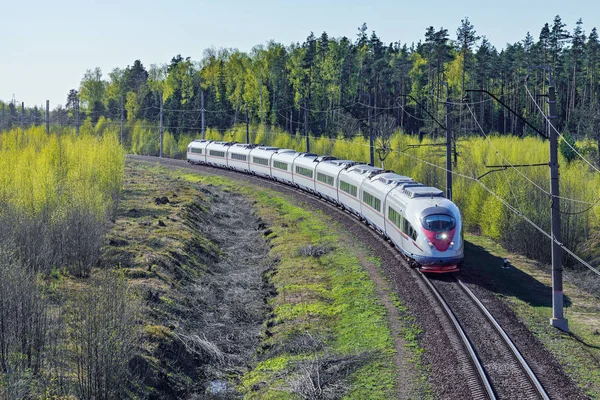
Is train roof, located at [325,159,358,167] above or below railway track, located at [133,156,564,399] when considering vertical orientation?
above

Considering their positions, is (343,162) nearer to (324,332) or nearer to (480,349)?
(324,332)

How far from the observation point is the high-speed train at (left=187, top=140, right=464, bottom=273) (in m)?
28.9

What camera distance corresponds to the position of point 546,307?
26.2 metres

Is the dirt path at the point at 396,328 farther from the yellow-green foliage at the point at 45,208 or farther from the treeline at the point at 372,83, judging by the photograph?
the treeline at the point at 372,83

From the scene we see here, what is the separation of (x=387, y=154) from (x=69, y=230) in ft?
127

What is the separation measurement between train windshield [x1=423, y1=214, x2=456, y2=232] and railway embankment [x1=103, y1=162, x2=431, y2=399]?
345 cm

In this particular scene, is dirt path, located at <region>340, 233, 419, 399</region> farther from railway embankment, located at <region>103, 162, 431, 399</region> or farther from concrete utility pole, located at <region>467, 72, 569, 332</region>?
concrete utility pole, located at <region>467, 72, 569, 332</region>

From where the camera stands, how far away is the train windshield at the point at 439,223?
2891cm

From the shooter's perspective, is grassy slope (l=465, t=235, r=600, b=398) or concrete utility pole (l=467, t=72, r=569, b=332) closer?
grassy slope (l=465, t=235, r=600, b=398)

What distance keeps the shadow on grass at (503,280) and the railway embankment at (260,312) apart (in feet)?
16.1

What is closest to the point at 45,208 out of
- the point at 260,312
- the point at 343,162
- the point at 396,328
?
the point at 260,312

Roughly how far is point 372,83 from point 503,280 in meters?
91.0

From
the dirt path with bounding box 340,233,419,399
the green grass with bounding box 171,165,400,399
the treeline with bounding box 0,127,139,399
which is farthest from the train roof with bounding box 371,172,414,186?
the treeline with bounding box 0,127,139,399

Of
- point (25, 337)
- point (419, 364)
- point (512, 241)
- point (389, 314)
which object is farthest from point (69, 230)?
point (512, 241)
